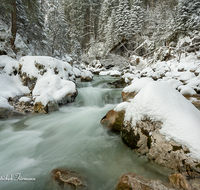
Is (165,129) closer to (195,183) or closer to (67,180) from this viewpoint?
(195,183)

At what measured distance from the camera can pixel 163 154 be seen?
2.08m

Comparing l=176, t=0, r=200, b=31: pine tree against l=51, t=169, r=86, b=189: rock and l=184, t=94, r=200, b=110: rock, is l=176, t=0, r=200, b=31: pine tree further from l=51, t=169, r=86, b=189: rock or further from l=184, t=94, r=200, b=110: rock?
l=51, t=169, r=86, b=189: rock

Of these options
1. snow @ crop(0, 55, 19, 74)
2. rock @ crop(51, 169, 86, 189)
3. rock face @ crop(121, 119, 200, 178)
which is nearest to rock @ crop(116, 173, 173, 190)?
rock face @ crop(121, 119, 200, 178)

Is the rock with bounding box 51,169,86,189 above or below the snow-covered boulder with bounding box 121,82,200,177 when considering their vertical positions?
below

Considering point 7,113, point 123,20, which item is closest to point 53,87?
point 7,113

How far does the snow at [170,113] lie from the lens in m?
1.90

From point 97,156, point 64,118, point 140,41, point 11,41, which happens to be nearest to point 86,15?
point 140,41

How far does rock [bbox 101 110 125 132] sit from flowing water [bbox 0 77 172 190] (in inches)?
10.1

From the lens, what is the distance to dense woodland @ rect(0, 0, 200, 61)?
9.93 m

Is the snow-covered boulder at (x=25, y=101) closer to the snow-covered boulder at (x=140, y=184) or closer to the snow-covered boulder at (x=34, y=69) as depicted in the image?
the snow-covered boulder at (x=34, y=69)

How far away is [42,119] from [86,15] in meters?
37.3

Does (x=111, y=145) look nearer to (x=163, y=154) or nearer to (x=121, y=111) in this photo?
(x=121, y=111)

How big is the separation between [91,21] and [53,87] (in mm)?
32879

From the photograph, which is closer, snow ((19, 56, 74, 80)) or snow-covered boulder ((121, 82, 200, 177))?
snow-covered boulder ((121, 82, 200, 177))
